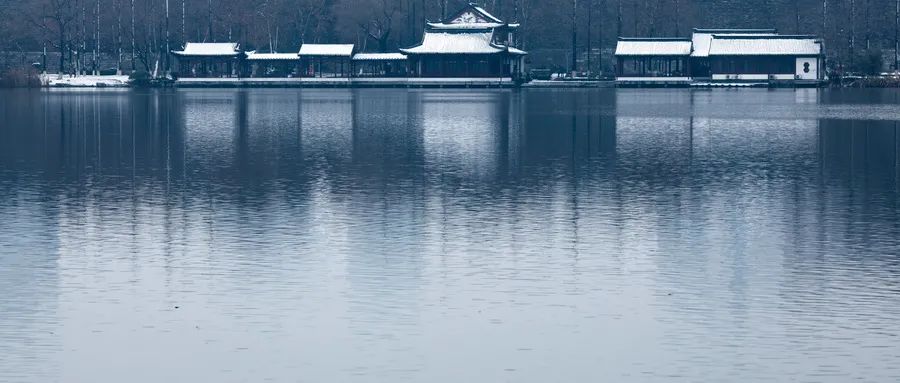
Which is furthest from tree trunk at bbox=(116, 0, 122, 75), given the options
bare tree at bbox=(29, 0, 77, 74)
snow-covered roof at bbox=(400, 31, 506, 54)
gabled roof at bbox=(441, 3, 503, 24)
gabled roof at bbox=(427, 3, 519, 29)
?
gabled roof at bbox=(441, 3, 503, 24)

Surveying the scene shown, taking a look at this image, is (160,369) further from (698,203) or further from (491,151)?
(491,151)

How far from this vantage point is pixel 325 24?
472 ft

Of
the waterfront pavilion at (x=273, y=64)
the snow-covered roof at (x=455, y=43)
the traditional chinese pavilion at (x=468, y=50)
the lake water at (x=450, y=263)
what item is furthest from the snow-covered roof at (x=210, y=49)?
the lake water at (x=450, y=263)

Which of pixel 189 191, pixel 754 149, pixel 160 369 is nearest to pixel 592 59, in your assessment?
pixel 754 149

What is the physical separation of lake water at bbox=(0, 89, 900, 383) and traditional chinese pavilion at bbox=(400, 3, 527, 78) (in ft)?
257

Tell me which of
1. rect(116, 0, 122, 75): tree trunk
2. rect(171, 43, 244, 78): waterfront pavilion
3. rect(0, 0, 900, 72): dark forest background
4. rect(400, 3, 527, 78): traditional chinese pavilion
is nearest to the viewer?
rect(400, 3, 527, 78): traditional chinese pavilion

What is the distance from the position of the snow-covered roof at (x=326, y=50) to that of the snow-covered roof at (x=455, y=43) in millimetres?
6250

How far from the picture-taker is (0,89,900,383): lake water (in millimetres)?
14680

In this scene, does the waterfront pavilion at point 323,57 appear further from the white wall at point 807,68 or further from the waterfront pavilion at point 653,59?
the white wall at point 807,68

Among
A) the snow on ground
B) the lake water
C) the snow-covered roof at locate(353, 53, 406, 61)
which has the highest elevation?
the snow-covered roof at locate(353, 53, 406, 61)

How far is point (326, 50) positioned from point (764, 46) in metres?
39.9

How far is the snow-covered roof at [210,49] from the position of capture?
127 m

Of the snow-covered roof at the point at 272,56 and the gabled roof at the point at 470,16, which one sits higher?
the gabled roof at the point at 470,16

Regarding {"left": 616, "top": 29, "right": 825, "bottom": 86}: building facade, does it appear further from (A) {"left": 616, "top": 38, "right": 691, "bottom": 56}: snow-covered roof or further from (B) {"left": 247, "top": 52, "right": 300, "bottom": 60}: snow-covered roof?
(B) {"left": 247, "top": 52, "right": 300, "bottom": 60}: snow-covered roof
